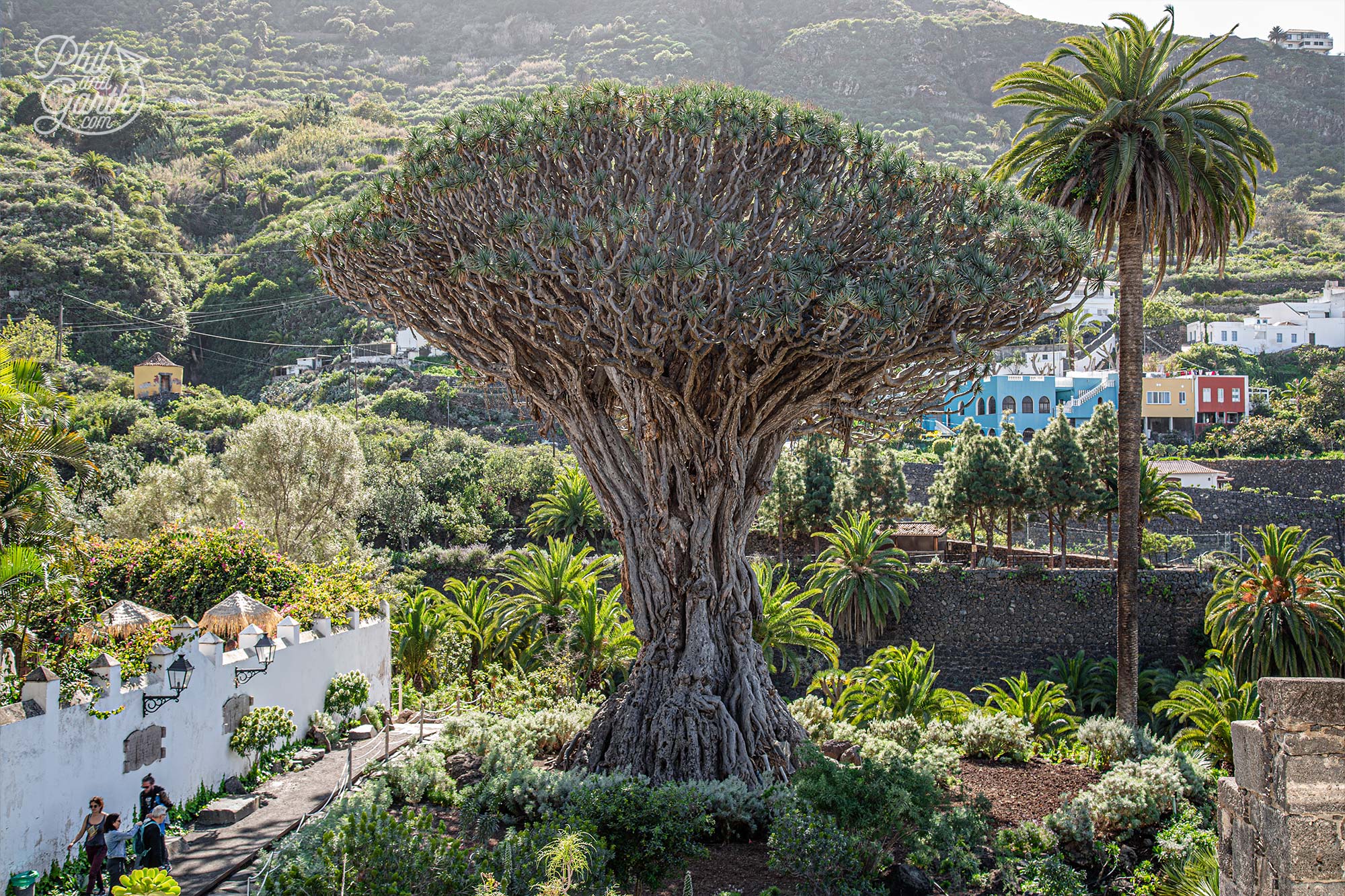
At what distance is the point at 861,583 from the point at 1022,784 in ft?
40.5

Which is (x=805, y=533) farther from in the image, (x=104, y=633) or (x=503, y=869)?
(x=503, y=869)

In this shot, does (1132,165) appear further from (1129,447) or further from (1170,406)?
(1170,406)

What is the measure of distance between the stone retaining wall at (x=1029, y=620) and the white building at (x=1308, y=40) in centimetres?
10848

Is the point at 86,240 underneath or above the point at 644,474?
above

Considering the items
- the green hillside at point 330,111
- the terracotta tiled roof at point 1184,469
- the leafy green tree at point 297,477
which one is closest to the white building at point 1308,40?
the green hillside at point 330,111

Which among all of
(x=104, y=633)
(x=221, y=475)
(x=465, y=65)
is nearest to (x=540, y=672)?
(x=104, y=633)

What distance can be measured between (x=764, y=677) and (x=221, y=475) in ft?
67.0

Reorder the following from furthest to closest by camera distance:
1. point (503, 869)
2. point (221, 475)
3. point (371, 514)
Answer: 1. point (371, 514)
2. point (221, 475)
3. point (503, 869)

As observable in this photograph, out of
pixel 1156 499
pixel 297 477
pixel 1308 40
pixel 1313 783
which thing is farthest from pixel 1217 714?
pixel 1308 40

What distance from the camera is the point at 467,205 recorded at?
1109cm

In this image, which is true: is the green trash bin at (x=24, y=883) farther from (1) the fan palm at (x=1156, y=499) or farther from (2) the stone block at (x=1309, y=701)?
(1) the fan palm at (x=1156, y=499)

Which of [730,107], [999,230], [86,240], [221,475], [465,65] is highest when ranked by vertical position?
[465,65]

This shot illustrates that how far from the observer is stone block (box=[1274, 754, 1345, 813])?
5043mm

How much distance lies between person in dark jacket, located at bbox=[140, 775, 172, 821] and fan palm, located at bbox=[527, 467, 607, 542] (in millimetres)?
19442
